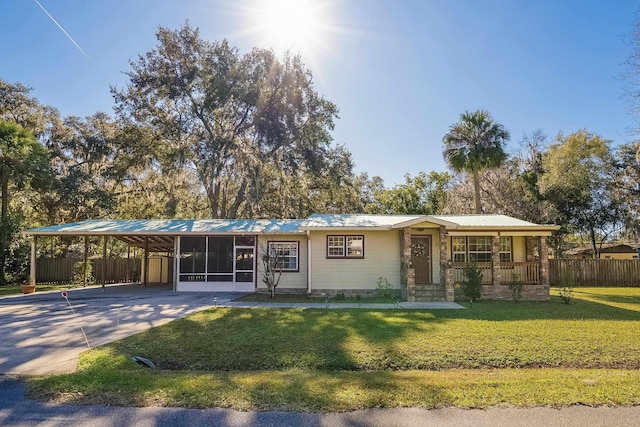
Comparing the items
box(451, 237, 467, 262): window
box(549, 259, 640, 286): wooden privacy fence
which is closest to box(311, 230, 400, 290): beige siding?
box(451, 237, 467, 262): window

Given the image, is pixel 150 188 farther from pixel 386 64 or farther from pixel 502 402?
pixel 502 402

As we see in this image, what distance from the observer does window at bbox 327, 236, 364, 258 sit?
1536cm

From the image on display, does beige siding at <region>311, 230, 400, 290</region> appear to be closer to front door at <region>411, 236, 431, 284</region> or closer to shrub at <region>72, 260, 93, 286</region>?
front door at <region>411, 236, 431, 284</region>

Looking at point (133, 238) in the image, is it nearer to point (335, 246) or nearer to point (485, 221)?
point (335, 246)

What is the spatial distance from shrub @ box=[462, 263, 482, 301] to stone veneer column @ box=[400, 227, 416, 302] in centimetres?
181

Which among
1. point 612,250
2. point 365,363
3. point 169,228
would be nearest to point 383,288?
point 365,363

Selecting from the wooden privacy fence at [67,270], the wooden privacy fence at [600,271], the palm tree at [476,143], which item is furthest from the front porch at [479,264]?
the wooden privacy fence at [67,270]

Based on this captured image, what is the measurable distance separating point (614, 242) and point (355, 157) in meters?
24.5

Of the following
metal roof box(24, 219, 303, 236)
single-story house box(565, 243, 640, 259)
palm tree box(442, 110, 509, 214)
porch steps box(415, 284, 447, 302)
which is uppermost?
palm tree box(442, 110, 509, 214)

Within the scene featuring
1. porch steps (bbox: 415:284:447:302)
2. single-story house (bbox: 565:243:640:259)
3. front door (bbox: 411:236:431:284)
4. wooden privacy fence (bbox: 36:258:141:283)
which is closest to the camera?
porch steps (bbox: 415:284:447:302)

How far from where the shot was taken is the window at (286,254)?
1612 centimetres

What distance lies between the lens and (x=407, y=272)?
44.8ft

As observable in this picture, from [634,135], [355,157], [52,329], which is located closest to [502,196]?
[355,157]

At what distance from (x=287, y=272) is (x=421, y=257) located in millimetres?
5362
